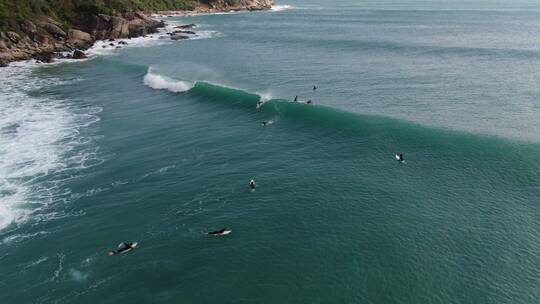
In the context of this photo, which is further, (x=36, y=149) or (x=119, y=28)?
(x=119, y=28)

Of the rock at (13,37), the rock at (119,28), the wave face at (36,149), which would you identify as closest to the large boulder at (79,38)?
the rock at (119,28)

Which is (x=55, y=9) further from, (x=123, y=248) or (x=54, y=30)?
(x=123, y=248)

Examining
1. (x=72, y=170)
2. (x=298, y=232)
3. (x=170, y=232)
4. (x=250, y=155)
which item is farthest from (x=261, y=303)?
(x=72, y=170)

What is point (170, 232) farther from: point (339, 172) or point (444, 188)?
point (444, 188)

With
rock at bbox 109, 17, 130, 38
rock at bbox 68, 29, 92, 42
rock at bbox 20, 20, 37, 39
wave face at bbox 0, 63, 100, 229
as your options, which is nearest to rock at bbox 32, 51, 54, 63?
rock at bbox 20, 20, 37, 39

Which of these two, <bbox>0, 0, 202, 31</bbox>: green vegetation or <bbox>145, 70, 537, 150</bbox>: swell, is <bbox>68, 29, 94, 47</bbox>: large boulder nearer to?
<bbox>0, 0, 202, 31</bbox>: green vegetation

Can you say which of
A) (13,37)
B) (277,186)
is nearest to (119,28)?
(13,37)
